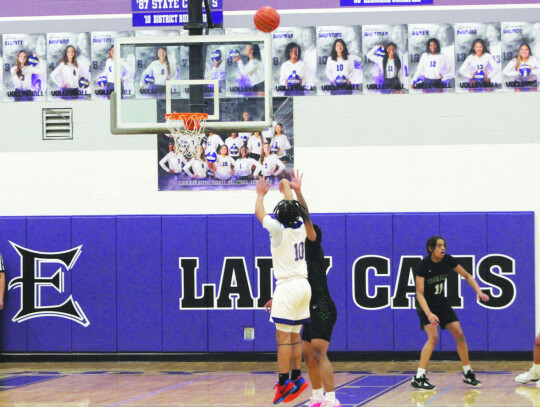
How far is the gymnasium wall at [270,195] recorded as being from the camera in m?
12.8

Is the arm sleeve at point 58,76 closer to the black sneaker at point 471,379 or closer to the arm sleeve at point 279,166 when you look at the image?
the arm sleeve at point 279,166

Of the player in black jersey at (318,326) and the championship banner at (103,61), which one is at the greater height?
the championship banner at (103,61)

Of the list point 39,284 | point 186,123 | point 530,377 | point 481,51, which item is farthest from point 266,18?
point 39,284

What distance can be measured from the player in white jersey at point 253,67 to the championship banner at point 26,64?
334cm

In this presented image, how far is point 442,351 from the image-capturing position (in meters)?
12.8

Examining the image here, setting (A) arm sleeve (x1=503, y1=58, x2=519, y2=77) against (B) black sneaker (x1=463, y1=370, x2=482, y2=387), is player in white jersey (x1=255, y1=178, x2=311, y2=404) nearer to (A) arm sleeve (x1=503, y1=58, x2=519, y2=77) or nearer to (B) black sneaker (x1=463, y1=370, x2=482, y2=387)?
(B) black sneaker (x1=463, y1=370, x2=482, y2=387)

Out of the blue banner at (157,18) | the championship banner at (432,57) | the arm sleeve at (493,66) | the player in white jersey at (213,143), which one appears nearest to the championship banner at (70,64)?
the blue banner at (157,18)

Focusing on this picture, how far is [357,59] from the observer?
13.0m

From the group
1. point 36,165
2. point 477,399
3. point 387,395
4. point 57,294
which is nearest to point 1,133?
point 36,165

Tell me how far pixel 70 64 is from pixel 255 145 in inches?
113

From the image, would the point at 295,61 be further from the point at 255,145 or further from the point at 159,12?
the point at 159,12

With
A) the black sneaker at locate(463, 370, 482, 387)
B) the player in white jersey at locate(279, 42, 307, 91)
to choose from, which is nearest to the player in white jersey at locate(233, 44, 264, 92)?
the player in white jersey at locate(279, 42, 307, 91)

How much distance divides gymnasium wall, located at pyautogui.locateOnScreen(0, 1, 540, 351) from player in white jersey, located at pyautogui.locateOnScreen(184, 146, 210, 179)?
11.0 inches

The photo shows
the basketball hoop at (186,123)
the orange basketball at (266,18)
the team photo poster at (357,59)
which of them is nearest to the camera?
the orange basketball at (266,18)
